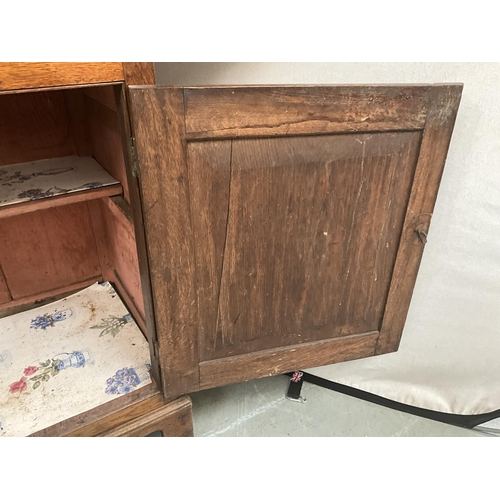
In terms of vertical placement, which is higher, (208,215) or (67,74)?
(67,74)

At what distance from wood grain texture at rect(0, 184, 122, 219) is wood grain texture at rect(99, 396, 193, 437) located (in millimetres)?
524

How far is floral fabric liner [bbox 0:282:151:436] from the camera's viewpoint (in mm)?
920

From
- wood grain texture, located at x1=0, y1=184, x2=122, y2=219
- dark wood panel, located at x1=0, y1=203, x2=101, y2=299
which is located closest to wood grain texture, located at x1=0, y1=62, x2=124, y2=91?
wood grain texture, located at x1=0, y1=184, x2=122, y2=219

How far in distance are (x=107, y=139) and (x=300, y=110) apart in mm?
619

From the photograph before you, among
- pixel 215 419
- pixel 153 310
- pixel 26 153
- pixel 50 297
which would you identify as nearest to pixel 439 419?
pixel 215 419

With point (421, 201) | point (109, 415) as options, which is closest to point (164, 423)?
point (109, 415)

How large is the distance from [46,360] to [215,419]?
52 centimetres

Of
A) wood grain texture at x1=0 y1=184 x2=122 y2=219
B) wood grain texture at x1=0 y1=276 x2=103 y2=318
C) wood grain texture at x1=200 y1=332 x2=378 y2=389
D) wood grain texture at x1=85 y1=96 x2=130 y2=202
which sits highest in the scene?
wood grain texture at x1=85 y1=96 x2=130 y2=202

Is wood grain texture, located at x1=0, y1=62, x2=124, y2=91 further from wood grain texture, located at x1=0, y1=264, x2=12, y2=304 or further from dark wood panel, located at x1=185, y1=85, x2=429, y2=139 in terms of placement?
wood grain texture, located at x1=0, y1=264, x2=12, y2=304

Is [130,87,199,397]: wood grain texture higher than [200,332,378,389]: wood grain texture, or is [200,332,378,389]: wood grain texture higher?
[130,87,199,397]: wood grain texture

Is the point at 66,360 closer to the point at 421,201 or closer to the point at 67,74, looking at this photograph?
the point at 67,74

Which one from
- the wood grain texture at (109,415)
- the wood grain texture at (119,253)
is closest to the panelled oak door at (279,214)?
the wood grain texture at (109,415)

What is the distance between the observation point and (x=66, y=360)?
1054 mm

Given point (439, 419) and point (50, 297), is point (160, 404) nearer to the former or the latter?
point (50, 297)
